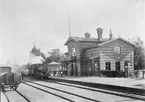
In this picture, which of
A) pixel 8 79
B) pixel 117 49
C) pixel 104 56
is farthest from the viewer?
pixel 117 49

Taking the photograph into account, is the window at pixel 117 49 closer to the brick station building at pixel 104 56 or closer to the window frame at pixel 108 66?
the brick station building at pixel 104 56

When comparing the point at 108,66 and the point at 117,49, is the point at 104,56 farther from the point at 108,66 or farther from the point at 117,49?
the point at 117,49

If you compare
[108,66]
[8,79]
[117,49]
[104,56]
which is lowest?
[8,79]

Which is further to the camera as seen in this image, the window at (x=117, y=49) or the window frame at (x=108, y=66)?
the window at (x=117, y=49)

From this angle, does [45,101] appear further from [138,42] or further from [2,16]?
[138,42]

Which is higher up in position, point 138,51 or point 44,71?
point 138,51

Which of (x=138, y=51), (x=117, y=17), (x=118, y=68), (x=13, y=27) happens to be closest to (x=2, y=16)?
(x=13, y=27)

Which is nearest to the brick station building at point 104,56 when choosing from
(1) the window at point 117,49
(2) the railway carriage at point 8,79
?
(1) the window at point 117,49

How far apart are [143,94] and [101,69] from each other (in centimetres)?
1773

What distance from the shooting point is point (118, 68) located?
2912 cm

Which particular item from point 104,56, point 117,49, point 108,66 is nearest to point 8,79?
point 104,56

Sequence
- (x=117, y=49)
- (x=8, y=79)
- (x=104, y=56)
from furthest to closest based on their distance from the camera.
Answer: (x=117, y=49) → (x=104, y=56) → (x=8, y=79)


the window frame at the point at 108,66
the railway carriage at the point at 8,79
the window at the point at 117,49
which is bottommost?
the railway carriage at the point at 8,79

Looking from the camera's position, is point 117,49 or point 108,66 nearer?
point 108,66
